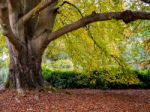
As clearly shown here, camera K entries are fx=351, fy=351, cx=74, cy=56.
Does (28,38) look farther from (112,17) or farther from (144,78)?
(144,78)

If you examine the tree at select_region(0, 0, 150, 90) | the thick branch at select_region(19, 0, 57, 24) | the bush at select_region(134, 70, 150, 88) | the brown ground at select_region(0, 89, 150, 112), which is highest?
the thick branch at select_region(19, 0, 57, 24)

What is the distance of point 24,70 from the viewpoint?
10.5 meters

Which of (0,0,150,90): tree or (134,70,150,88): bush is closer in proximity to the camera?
(0,0,150,90): tree

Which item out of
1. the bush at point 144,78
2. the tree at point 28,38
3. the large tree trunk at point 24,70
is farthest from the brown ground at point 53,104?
the bush at point 144,78

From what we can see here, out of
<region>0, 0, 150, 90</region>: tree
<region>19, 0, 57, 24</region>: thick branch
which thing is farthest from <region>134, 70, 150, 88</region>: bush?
<region>19, 0, 57, 24</region>: thick branch

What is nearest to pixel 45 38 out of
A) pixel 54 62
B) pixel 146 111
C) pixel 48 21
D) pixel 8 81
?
pixel 48 21

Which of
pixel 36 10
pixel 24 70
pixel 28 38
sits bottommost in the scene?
pixel 24 70

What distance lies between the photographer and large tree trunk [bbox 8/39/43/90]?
1048 cm

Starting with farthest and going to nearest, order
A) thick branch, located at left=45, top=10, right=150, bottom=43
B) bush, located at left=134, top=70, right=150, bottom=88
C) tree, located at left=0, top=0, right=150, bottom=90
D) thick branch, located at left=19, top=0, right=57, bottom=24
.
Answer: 1. bush, located at left=134, top=70, right=150, bottom=88
2. tree, located at left=0, top=0, right=150, bottom=90
3. thick branch, located at left=45, top=10, right=150, bottom=43
4. thick branch, located at left=19, top=0, right=57, bottom=24

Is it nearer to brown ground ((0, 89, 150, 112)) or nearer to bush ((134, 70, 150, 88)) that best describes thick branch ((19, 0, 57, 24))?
brown ground ((0, 89, 150, 112))

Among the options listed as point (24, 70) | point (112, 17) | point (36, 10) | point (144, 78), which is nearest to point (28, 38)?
point (24, 70)

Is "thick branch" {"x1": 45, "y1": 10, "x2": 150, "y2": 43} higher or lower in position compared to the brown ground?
higher

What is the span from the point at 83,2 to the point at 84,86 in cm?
517

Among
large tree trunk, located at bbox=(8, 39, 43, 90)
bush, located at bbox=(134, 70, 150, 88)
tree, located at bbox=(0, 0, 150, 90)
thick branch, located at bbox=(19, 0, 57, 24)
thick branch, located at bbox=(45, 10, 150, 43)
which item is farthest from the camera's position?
bush, located at bbox=(134, 70, 150, 88)
